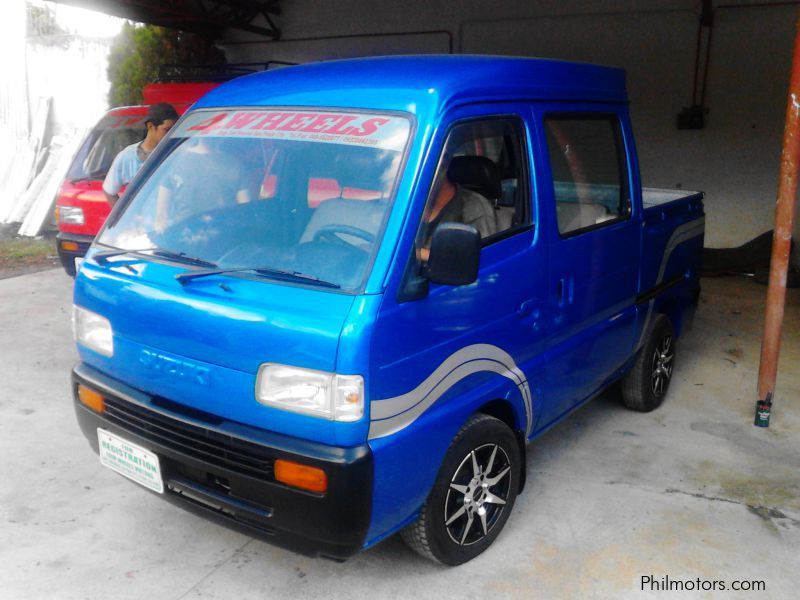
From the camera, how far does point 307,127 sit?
2.86 m

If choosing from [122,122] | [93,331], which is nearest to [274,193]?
[93,331]

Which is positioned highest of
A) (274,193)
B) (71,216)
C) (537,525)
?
(274,193)

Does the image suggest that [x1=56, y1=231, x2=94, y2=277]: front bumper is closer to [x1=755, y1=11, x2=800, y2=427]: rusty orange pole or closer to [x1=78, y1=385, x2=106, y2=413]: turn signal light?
[x1=78, y1=385, x2=106, y2=413]: turn signal light

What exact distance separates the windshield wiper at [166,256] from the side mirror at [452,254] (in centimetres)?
85

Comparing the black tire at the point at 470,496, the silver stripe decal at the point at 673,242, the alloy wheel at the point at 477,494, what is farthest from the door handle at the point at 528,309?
the silver stripe decal at the point at 673,242

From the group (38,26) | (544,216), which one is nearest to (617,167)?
(544,216)

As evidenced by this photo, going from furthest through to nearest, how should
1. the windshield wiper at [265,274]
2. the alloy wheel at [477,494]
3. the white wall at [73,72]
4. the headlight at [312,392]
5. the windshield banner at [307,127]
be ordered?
the white wall at [73,72], the alloy wheel at [477,494], the windshield banner at [307,127], the windshield wiper at [265,274], the headlight at [312,392]

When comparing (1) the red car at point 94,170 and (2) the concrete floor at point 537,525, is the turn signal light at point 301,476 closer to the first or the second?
(2) the concrete floor at point 537,525

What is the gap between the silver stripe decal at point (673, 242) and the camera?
4395 mm

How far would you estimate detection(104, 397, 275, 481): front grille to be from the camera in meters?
2.46

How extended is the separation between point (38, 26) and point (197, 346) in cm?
1328

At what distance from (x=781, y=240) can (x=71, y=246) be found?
5.48 metres

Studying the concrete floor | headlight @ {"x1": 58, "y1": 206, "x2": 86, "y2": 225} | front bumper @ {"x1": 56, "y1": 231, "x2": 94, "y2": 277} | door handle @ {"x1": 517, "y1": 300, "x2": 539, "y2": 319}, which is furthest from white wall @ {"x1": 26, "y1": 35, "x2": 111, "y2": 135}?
door handle @ {"x1": 517, "y1": 300, "x2": 539, "y2": 319}

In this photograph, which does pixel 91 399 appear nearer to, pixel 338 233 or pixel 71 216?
pixel 338 233
